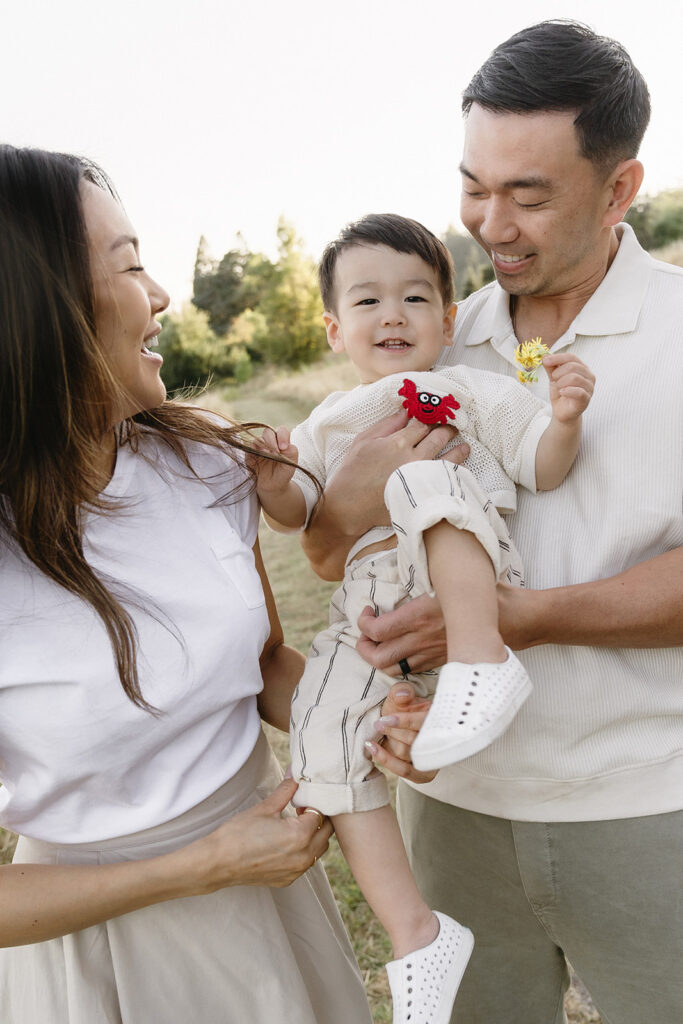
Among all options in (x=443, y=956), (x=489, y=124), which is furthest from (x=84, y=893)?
(x=489, y=124)

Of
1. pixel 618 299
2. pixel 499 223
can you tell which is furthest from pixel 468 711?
pixel 499 223

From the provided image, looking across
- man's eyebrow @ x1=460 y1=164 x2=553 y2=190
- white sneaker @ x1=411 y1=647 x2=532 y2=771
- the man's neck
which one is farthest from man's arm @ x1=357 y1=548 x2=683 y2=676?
man's eyebrow @ x1=460 y1=164 x2=553 y2=190

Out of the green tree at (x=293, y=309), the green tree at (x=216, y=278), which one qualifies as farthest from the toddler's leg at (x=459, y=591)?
the green tree at (x=216, y=278)

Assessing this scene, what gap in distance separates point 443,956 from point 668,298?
1.39 meters

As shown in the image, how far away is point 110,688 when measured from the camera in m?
1.35

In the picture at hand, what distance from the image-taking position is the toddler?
1.41 metres

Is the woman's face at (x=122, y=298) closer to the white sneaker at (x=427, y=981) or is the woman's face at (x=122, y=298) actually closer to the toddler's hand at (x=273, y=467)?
the toddler's hand at (x=273, y=467)

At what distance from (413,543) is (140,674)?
56 cm

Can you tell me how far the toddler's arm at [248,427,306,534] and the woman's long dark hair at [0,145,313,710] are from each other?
0.39 m

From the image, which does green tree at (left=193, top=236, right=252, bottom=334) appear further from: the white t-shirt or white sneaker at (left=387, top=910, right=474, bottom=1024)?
white sneaker at (left=387, top=910, right=474, bottom=1024)

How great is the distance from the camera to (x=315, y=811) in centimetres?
156

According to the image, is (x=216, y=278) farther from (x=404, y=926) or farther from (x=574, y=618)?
(x=404, y=926)

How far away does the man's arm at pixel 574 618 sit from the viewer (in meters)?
1.54

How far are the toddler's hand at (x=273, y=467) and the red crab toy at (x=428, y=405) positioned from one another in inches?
11.7
